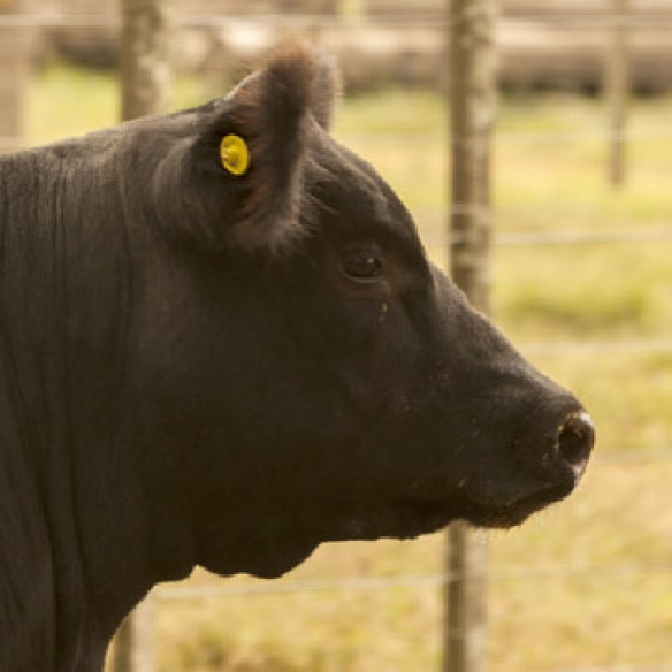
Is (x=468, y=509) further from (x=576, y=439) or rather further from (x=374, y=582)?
(x=374, y=582)

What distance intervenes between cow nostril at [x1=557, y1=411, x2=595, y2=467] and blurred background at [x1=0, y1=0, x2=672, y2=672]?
0.21 meters

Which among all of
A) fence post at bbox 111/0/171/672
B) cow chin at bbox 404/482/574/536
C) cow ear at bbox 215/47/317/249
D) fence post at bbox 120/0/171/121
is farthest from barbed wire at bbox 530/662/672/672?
cow ear at bbox 215/47/317/249

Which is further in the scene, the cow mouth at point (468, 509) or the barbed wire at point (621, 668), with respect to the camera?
the barbed wire at point (621, 668)

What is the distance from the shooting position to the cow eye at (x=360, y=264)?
291 cm

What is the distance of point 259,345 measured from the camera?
9.36 feet

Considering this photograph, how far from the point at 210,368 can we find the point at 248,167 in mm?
285

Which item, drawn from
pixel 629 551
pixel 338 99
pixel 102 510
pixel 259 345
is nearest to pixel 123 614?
pixel 102 510

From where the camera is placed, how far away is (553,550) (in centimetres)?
634

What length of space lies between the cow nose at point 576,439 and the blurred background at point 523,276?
20 centimetres

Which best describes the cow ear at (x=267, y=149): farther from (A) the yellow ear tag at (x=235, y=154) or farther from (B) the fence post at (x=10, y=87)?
(B) the fence post at (x=10, y=87)

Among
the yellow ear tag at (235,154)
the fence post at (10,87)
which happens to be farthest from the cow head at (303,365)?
the fence post at (10,87)

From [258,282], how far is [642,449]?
15.1 ft

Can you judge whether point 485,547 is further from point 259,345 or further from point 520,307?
point 520,307

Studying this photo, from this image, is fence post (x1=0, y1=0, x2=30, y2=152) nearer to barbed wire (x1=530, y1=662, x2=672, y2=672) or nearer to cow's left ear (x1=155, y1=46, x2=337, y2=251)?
barbed wire (x1=530, y1=662, x2=672, y2=672)
